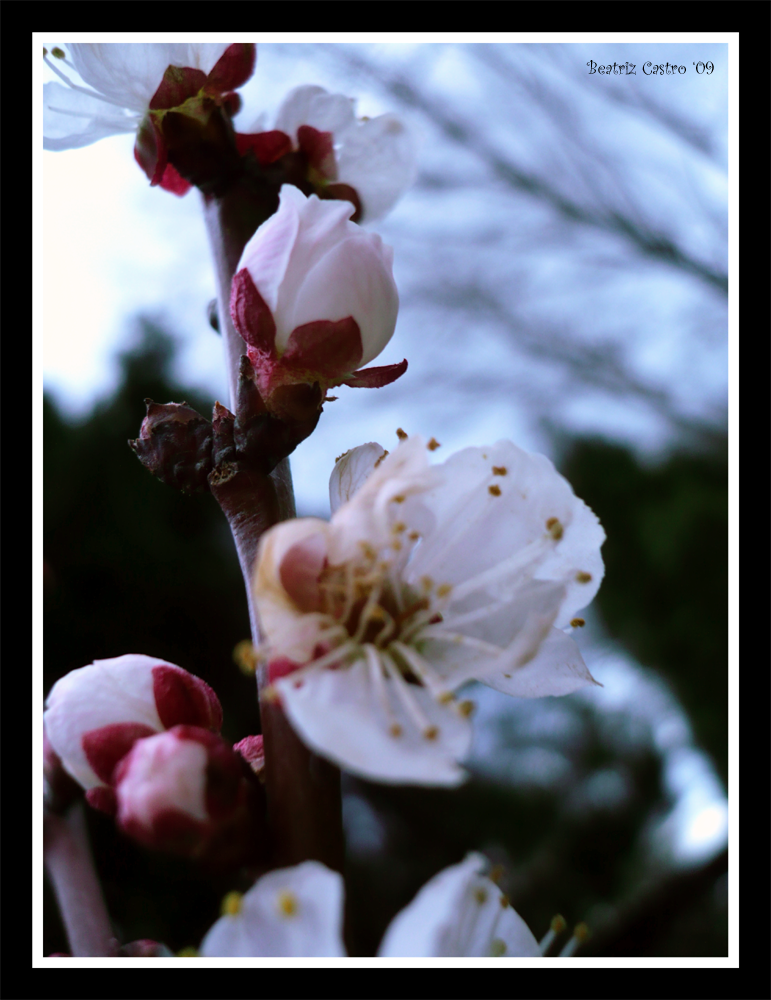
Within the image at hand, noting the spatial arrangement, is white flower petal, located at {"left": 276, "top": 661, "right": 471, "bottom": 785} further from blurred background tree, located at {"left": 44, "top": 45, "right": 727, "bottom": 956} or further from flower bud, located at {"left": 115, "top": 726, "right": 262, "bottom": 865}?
blurred background tree, located at {"left": 44, "top": 45, "right": 727, "bottom": 956}

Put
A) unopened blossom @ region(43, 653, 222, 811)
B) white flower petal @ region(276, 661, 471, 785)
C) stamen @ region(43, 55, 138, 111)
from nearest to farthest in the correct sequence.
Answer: white flower petal @ region(276, 661, 471, 785) < unopened blossom @ region(43, 653, 222, 811) < stamen @ region(43, 55, 138, 111)

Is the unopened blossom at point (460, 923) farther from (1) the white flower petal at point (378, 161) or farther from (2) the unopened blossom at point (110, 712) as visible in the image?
(1) the white flower petal at point (378, 161)

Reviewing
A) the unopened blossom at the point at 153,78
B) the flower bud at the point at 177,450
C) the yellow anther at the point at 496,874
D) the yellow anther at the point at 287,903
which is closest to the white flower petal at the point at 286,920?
the yellow anther at the point at 287,903

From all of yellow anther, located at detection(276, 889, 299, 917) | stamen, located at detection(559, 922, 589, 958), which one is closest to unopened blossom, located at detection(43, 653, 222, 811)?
yellow anther, located at detection(276, 889, 299, 917)

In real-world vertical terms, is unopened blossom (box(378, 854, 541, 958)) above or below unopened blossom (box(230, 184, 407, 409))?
below

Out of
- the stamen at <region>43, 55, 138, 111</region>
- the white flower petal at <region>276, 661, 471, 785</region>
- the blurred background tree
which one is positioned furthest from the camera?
the blurred background tree
